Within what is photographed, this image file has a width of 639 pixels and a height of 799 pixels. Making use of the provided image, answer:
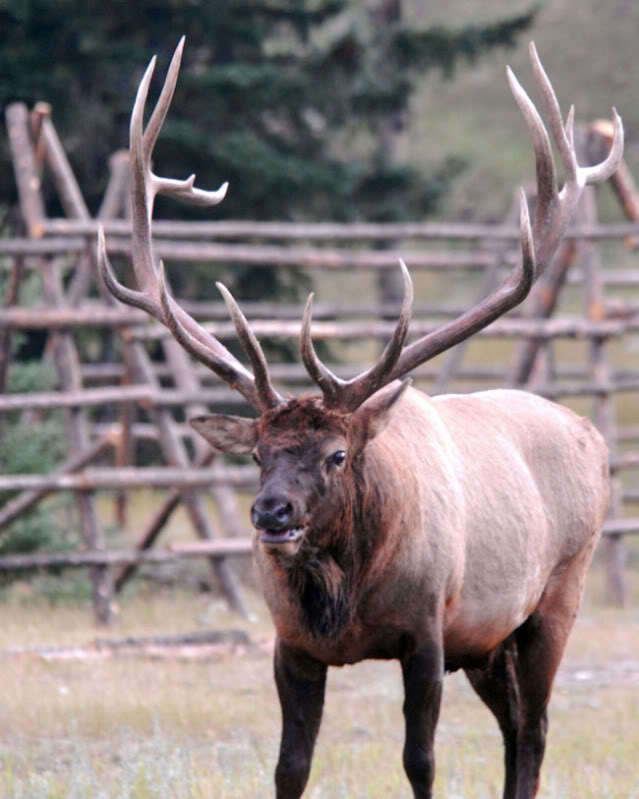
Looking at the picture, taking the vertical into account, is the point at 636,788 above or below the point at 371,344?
above

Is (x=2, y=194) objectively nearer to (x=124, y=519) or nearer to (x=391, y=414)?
(x=124, y=519)

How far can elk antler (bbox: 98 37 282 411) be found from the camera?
5.16 meters

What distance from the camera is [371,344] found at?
30688mm

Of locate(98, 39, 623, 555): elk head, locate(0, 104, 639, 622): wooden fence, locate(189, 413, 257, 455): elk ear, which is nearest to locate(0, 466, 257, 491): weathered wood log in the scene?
locate(0, 104, 639, 622): wooden fence

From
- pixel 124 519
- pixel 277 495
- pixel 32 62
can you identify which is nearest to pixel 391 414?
pixel 277 495

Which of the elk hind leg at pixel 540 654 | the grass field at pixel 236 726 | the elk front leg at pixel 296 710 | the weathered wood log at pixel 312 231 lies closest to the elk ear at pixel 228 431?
the elk front leg at pixel 296 710

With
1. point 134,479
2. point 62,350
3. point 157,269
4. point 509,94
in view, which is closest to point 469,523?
point 157,269

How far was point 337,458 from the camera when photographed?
4812 millimetres

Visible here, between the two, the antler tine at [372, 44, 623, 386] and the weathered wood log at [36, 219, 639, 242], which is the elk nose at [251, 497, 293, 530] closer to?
the antler tine at [372, 44, 623, 386]

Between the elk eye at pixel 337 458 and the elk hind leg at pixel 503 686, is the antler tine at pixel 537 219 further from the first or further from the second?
the elk hind leg at pixel 503 686

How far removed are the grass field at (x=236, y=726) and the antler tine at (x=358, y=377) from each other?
1.32 meters

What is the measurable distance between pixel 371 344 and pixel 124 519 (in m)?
17.6

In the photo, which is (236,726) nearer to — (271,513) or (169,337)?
(271,513)

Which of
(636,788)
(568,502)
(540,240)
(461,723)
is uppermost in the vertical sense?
(540,240)
